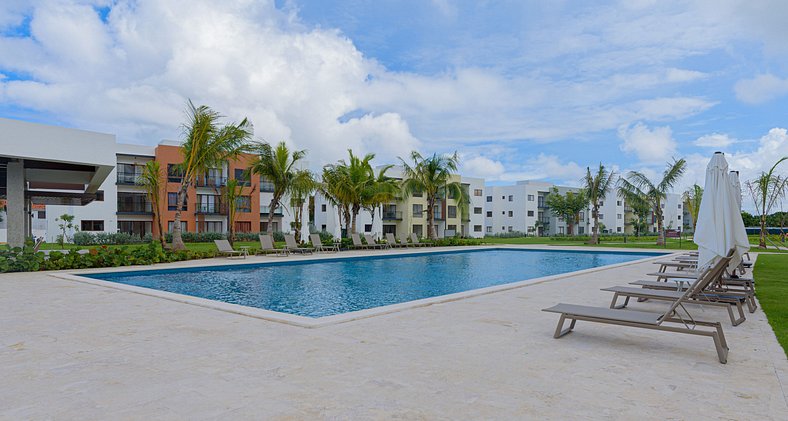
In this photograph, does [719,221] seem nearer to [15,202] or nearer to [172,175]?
[15,202]

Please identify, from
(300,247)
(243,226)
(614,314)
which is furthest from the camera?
(243,226)

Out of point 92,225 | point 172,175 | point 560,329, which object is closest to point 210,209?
point 172,175

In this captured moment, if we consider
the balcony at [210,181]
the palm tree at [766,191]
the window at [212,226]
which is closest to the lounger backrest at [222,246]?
the balcony at [210,181]

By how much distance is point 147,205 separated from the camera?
134 ft

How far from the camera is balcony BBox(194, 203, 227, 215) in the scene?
41250 millimetres

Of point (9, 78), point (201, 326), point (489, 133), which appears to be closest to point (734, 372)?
point (201, 326)

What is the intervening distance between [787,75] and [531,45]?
872 centimetres

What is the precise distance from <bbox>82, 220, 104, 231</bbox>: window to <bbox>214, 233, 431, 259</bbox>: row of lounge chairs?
2610 centimetres

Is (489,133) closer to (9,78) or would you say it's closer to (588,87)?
(588,87)

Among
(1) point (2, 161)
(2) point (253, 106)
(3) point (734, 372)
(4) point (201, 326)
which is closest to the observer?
(3) point (734, 372)

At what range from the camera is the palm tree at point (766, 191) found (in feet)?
83.5

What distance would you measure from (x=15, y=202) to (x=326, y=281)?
9796 millimetres

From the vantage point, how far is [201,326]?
586 centimetres

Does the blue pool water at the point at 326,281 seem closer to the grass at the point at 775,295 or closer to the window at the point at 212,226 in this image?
the grass at the point at 775,295
